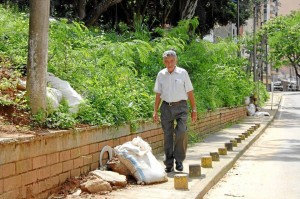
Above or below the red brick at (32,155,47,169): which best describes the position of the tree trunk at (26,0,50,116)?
above

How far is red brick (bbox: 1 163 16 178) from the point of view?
5.46 m

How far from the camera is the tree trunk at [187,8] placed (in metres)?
21.8

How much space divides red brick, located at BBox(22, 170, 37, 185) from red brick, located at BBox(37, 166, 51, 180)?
9 centimetres

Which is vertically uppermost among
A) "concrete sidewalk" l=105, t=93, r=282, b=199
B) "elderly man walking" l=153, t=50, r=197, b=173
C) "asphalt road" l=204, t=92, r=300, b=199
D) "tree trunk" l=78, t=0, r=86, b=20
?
"tree trunk" l=78, t=0, r=86, b=20

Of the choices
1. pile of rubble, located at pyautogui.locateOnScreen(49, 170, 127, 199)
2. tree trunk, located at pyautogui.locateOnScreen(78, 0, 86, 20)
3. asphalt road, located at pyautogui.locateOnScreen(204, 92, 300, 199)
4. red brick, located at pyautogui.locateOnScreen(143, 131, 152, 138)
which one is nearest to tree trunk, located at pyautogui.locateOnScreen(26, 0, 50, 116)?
pile of rubble, located at pyautogui.locateOnScreen(49, 170, 127, 199)

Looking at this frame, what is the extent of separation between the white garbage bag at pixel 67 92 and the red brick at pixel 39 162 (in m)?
1.53

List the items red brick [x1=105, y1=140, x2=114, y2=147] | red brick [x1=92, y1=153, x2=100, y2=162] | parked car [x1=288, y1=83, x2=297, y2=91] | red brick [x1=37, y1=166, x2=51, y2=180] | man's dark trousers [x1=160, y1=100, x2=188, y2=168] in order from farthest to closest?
parked car [x1=288, y1=83, x2=297, y2=91] → man's dark trousers [x1=160, y1=100, x2=188, y2=168] → red brick [x1=105, y1=140, x2=114, y2=147] → red brick [x1=92, y1=153, x2=100, y2=162] → red brick [x1=37, y1=166, x2=51, y2=180]

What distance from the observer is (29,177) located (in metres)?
5.94

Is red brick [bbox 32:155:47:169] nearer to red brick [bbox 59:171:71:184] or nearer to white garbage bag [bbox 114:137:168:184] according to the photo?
red brick [bbox 59:171:71:184]

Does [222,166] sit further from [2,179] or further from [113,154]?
[2,179]

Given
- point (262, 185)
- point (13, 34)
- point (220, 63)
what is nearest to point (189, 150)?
point (262, 185)

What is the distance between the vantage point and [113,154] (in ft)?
26.8

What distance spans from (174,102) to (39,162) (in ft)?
9.72

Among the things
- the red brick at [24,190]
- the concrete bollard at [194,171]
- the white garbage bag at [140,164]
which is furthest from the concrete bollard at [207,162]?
the red brick at [24,190]
